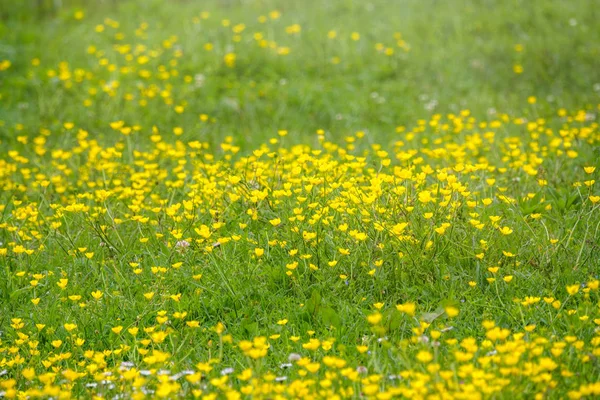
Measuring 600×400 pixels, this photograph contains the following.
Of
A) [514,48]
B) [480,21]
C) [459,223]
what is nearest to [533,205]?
[459,223]

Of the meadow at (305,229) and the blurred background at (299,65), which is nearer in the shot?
the meadow at (305,229)

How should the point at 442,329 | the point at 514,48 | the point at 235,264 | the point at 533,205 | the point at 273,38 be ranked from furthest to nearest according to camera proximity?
the point at 273,38
the point at 514,48
the point at 533,205
the point at 235,264
the point at 442,329

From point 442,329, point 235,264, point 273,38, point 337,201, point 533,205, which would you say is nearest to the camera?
point 442,329

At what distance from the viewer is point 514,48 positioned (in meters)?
7.83

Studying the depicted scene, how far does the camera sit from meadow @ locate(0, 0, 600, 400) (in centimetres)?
281

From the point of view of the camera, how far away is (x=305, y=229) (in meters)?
3.78

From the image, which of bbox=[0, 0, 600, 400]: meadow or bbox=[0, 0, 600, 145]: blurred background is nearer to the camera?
bbox=[0, 0, 600, 400]: meadow

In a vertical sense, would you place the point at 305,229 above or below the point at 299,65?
below

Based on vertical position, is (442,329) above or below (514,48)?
below

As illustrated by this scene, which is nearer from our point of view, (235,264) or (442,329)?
(442,329)

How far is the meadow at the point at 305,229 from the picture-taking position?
2811 millimetres

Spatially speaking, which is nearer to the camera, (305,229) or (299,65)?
(305,229)

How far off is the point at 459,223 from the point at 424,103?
140 inches

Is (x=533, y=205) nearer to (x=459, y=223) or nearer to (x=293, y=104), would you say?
(x=459, y=223)
